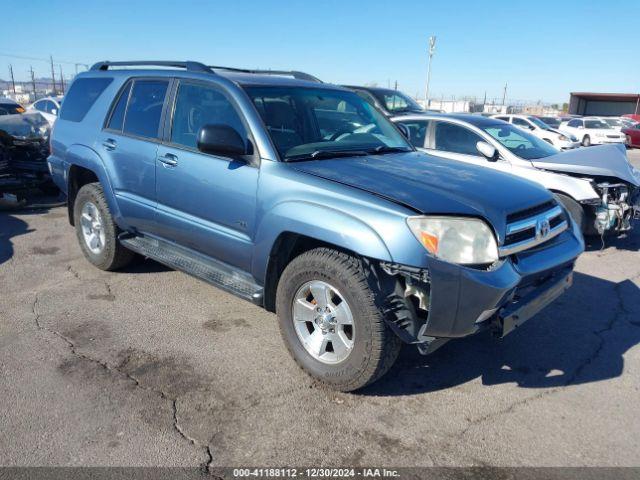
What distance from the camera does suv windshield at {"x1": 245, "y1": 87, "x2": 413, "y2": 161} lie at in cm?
369

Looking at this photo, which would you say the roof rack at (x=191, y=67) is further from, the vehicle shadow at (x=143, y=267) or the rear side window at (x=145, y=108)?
the vehicle shadow at (x=143, y=267)

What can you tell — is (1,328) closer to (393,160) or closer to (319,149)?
(319,149)

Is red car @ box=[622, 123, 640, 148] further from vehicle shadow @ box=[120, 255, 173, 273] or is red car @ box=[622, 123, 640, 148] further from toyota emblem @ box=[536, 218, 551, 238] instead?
vehicle shadow @ box=[120, 255, 173, 273]

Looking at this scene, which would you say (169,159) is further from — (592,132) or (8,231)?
(592,132)

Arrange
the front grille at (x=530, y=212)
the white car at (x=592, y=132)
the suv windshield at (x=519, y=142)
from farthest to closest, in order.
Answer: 1. the white car at (x=592, y=132)
2. the suv windshield at (x=519, y=142)
3. the front grille at (x=530, y=212)

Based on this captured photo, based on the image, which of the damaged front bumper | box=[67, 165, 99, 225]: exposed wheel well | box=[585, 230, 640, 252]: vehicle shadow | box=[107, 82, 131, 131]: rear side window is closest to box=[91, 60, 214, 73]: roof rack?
box=[107, 82, 131, 131]: rear side window

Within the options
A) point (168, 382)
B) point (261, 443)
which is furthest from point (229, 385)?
point (261, 443)

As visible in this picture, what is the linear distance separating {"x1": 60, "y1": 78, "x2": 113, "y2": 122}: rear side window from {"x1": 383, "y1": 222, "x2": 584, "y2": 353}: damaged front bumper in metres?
3.79

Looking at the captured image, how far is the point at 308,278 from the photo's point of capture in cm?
320

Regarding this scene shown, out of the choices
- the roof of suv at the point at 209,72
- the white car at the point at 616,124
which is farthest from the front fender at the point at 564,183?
the white car at the point at 616,124

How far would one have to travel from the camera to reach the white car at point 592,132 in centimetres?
2392

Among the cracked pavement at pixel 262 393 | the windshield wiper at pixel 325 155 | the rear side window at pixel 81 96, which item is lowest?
the cracked pavement at pixel 262 393

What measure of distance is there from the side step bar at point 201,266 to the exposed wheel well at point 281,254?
2.7 inches

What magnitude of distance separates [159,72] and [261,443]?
326cm
